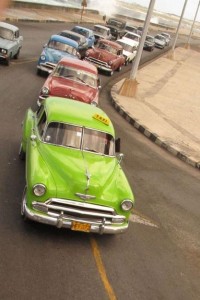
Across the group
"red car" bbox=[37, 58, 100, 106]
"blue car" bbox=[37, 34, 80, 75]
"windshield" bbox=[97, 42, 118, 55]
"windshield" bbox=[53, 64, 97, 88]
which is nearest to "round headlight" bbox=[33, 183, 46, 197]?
"red car" bbox=[37, 58, 100, 106]

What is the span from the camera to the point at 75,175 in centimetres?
688

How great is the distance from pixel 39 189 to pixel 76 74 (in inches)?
330

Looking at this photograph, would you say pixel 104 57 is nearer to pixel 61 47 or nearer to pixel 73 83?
pixel 61 47

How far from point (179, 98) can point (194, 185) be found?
1250 centimetres

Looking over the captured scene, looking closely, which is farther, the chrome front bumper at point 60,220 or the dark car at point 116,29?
the dark car at point 116,29

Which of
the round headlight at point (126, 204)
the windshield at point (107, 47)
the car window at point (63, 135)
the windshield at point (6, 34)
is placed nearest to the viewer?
the round headlight at point (126, 204)

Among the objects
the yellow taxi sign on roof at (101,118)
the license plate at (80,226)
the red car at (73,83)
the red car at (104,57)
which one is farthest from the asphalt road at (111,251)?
the red car at (104,57)

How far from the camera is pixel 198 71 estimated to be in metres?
37.3

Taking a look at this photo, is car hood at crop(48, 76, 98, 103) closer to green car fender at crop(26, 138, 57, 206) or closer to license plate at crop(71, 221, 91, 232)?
green car fender at crop(26, 138, 57, 206)

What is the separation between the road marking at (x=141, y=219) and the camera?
→ 8.08 meters

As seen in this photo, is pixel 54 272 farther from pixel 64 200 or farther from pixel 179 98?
pixel 179 98

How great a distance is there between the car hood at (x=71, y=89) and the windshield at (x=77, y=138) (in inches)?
218

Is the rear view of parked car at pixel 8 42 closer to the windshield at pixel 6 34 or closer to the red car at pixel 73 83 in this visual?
the windshield at pixel 6 34

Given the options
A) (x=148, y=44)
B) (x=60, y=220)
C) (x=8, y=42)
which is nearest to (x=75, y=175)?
(x=60, y=220)
